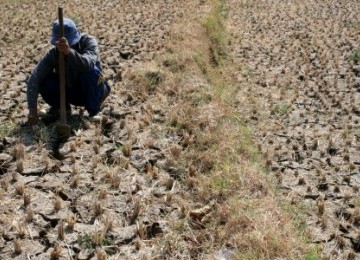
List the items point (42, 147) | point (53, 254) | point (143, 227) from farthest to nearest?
point (42, 147)
point (143, 227)
point (53, 254)

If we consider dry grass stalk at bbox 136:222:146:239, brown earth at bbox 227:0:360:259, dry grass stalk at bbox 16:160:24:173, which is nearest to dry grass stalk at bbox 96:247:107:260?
dry grass stalk at bbox 136:222:146:239

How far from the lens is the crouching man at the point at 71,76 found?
5.97 m

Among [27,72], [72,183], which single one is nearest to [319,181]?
[72,183]

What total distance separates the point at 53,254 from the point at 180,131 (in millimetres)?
3030

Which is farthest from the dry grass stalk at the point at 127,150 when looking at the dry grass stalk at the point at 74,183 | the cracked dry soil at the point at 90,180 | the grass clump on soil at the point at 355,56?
the grass clump on soil at the point at 355,56

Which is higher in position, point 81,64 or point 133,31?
point 81,64

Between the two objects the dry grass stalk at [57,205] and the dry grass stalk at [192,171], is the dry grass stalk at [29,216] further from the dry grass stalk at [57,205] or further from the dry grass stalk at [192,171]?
the dry grass stalk at [192,171]

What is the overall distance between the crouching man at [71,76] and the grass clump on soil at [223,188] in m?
1.18

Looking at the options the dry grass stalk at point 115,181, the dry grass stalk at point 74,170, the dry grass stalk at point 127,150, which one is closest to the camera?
the dry grass stalk at point 115,181

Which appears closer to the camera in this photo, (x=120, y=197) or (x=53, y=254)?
(x=53, y=254)

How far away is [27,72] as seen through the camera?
872cm

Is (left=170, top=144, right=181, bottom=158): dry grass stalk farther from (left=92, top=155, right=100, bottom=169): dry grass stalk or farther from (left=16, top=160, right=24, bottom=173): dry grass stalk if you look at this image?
(left=16, top=160, right=24, bottom=173): dry grass stalk

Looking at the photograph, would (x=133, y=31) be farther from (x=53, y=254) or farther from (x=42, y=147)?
(x=53, y=254)

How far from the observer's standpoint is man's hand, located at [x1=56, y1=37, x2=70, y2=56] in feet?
18.5
